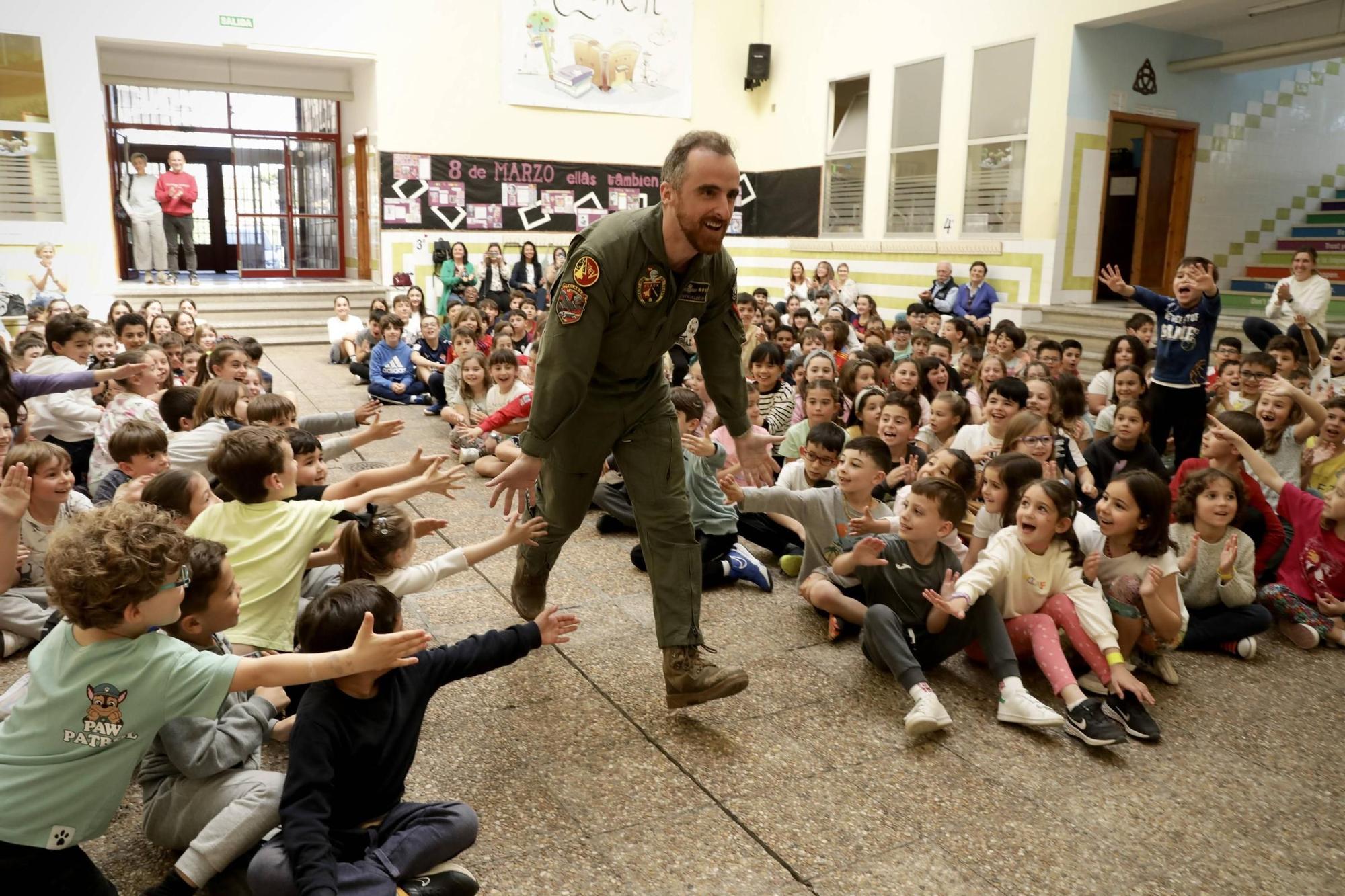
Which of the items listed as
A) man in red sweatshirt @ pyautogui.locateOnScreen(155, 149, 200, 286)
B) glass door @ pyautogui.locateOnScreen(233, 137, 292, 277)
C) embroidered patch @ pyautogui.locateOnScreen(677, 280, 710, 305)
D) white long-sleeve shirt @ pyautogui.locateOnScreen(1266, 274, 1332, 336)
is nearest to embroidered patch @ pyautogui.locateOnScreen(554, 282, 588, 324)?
embroidered patch @ pyautogui.locateOnScreen(677, 280, 710, 305)

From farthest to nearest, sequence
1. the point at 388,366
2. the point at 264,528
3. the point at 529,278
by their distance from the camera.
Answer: the point at 529,278 < the point at 388,366 < the point at 264,528

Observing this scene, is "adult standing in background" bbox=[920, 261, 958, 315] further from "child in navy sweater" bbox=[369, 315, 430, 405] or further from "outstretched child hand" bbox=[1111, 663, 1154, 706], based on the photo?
"outstretched child hand" bbox=[1111, 663, 1154, 706]

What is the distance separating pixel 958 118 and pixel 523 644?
11499 millimetres

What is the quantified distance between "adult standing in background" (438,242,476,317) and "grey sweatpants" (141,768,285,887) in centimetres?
1155

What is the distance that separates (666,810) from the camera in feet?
8.43

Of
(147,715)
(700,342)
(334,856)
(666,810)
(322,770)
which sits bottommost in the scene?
(666,810)

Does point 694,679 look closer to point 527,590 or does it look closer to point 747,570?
point 527,590

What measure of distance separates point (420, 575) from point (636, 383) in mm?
900

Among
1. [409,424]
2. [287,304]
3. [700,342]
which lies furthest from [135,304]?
[700,342]

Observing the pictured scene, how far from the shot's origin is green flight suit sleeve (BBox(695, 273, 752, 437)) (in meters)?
3.06

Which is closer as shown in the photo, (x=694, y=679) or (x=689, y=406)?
(x=694, y=679)

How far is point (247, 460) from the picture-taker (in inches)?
113

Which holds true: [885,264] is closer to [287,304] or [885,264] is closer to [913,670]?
[287,304]

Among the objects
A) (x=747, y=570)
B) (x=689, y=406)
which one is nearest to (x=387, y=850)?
(x=747, y=570)
